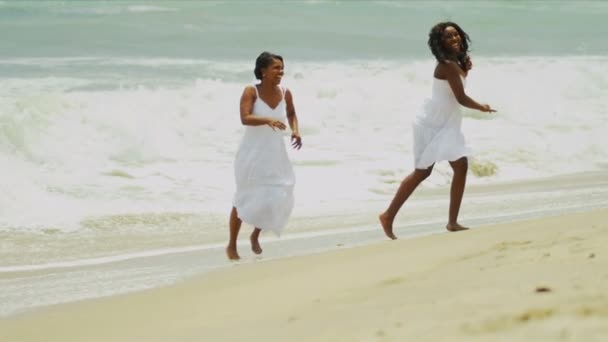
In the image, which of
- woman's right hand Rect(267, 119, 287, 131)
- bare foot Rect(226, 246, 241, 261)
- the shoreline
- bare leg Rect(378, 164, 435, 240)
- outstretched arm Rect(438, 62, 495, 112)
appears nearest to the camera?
the shoreline

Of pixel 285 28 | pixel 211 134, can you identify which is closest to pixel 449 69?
pixel 211 134

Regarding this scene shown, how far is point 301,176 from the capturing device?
498 inches

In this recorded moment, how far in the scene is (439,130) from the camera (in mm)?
8719

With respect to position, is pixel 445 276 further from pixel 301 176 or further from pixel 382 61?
pixel 382 61

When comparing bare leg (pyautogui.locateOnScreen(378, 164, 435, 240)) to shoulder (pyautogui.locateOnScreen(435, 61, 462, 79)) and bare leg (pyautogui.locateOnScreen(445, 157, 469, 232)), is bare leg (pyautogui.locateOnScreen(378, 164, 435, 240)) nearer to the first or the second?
bare leg (pyautogui.locateOnScreen(445, 157, 469, 232))

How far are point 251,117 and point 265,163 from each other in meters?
0.38

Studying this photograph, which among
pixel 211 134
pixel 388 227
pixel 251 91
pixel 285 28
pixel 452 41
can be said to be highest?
pixel 452 41

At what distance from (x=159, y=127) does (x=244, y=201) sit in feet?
21.0

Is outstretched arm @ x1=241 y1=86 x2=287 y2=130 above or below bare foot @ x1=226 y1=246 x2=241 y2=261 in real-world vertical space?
above

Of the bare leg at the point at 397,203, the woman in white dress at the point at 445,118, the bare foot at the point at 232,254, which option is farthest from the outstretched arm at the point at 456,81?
the bare foot at the point at 232,254

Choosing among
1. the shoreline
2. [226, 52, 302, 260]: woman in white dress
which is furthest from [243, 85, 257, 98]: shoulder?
the shoreline

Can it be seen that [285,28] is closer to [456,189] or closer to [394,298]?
[456,189]

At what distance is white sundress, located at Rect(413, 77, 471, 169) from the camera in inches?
340

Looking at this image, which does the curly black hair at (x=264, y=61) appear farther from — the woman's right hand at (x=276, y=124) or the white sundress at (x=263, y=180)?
the woman's right hand at (x=276, y=124)
